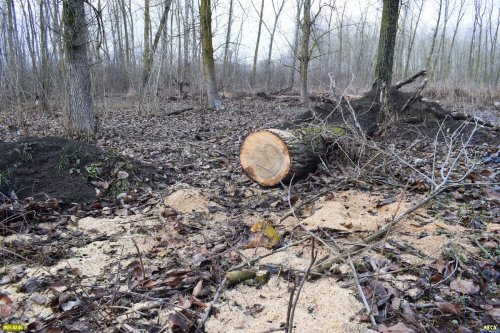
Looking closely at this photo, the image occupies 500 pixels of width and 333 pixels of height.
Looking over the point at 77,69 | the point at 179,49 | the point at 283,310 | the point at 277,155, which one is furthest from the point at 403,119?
the point at 179,49

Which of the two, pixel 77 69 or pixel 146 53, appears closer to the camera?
pixel 77 69

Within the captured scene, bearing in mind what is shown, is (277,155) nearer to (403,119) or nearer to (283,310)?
(283,310)

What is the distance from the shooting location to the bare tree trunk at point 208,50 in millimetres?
11258

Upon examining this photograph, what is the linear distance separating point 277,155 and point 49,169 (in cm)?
269

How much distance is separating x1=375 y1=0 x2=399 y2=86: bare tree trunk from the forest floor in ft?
8.99

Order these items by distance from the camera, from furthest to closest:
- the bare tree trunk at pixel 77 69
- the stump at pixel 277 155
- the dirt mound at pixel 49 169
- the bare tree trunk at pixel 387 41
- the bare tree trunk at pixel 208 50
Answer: the bare tree trunk at pixel 208 50
the bare tree trunk at pixel 387 41
the bare tree trunk at pixel 77 69
the stump at pixel 277 155
the dirt mound at pixel 49 169

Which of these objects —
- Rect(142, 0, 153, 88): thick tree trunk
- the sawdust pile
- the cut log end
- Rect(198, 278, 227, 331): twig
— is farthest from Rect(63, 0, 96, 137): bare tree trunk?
the sawdust pile

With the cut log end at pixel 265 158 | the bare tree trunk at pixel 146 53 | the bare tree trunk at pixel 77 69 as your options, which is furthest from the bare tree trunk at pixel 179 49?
the cut log end at pixel 265 158

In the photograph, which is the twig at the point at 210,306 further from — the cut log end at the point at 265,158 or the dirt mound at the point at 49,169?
the dirt mound at the point at 49,169

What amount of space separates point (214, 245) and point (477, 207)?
2.36 metres

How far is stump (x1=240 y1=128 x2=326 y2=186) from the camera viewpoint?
407 cm

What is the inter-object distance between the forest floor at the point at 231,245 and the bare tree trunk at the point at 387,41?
274 centimetres

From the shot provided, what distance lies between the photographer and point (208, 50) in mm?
11617

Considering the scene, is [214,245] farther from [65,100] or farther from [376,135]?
[65,100]
